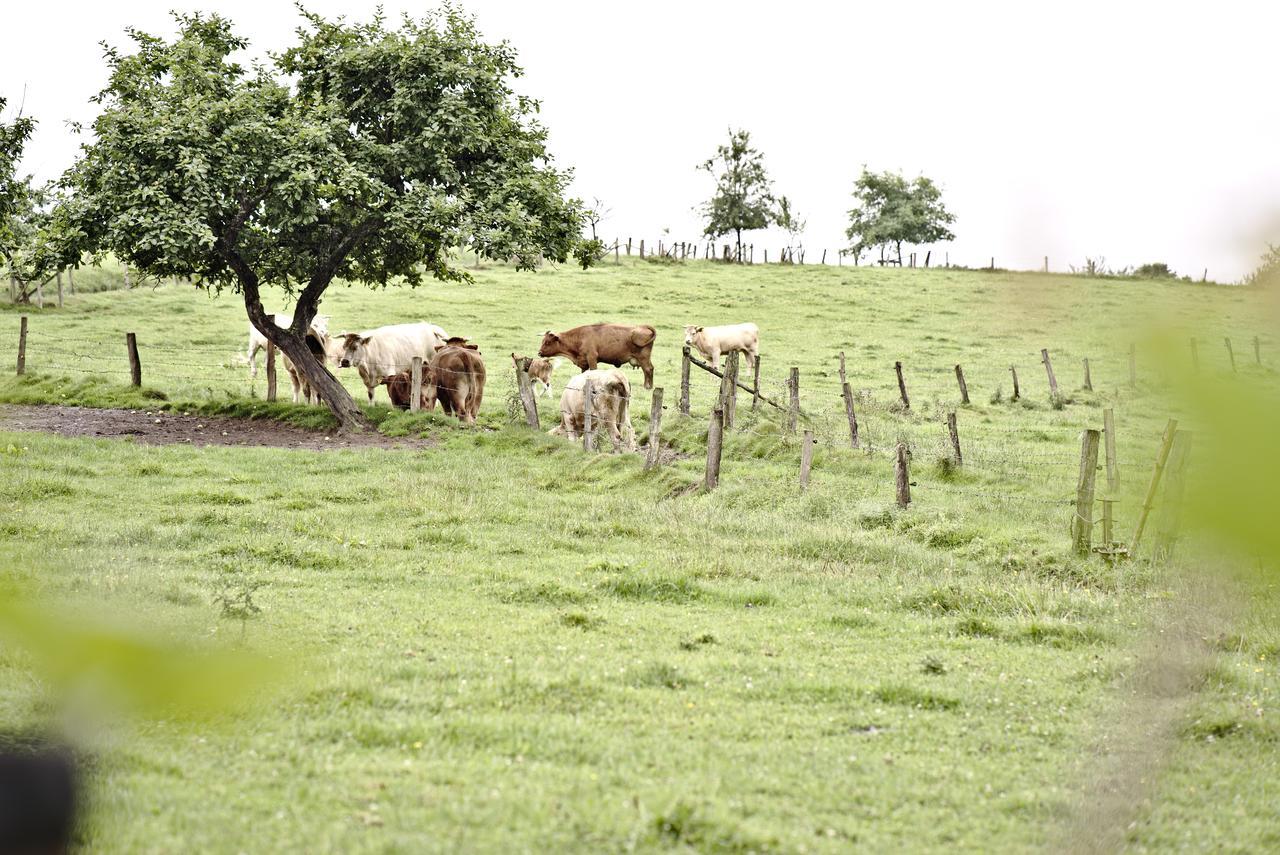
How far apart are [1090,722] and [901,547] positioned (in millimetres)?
5156

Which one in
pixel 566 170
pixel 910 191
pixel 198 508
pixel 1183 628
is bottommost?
pixel 198 508

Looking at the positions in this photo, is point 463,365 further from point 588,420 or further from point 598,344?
point 598,344

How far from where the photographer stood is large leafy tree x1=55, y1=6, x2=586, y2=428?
60.4 ft

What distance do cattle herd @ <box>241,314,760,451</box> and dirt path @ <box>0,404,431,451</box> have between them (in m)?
2.05

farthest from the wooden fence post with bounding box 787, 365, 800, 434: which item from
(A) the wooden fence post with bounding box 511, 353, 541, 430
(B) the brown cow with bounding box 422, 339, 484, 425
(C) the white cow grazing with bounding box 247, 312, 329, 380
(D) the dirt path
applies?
(C) the white cow grazing with bounding box 247, 312, 329, 380

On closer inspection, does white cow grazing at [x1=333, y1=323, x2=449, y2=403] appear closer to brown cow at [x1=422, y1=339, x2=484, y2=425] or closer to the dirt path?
brown cow at [x1=422, y1=339, x2=484, y2=425]

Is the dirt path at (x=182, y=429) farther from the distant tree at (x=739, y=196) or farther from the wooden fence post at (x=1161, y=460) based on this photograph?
the distant tree at (x=739, y=196)

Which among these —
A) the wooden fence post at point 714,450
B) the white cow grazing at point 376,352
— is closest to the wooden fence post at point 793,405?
the wooden fence post at point 714,450

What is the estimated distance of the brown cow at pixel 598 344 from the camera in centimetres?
2556

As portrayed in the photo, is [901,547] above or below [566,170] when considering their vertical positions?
below

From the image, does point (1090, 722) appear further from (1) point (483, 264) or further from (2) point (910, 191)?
(1) point (483, 264)

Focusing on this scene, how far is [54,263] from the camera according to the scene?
746 inches

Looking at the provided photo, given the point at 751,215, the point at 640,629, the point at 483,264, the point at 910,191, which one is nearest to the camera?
the point at 910,191

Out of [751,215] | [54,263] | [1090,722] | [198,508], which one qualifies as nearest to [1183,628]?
[1090,722]
